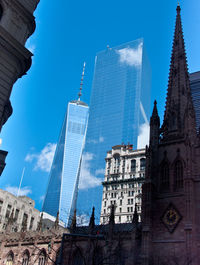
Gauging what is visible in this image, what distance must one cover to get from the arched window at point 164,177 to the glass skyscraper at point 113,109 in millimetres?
94914

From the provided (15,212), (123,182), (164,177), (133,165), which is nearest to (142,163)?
(133,165)

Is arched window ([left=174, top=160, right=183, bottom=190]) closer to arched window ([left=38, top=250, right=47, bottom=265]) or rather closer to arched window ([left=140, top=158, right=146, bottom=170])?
arched window ([left=38, top=250, right=47, bottom=265])

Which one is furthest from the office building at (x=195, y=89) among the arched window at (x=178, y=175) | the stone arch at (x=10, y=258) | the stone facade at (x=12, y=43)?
the stone facade at (x=12, y=43)

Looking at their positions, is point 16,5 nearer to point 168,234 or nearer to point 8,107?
point 8,107

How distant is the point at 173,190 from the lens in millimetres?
43438

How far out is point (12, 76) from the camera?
74.8ft

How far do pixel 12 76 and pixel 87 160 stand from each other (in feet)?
448

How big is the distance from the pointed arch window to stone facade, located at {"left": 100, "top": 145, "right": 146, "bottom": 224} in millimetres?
57847

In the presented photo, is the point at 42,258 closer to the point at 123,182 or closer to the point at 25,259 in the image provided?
the point at 25,259

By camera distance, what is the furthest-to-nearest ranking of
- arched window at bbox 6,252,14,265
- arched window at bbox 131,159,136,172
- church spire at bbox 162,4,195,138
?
arched window at bbox 131,159,136,172, arched window at bbox 6,252,14,265, church spire at bbox 162,4,195,138

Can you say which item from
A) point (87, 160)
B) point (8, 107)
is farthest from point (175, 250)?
point (87, 160)

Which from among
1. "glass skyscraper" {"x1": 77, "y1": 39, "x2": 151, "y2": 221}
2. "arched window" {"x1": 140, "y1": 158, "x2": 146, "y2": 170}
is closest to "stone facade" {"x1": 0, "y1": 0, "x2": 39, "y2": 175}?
"arched window" {"x1": 140, "y1": 158, "x2": 146, "y2": 170}

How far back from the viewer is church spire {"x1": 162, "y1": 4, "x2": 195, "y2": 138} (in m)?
50.8

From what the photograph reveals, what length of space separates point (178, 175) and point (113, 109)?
402 feet
